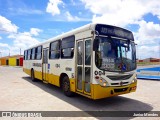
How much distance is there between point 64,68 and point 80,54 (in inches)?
65.8

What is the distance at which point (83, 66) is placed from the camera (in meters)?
7.62

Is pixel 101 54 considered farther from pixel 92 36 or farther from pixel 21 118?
pixel 21 118

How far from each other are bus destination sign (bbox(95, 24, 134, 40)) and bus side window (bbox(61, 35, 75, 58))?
182cm

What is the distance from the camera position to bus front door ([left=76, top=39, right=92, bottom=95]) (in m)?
7.25

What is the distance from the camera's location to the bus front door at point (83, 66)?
7.25 meters

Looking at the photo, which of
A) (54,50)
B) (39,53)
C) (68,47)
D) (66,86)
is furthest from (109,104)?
(39,53)

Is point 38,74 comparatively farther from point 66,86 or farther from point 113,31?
point 113,31

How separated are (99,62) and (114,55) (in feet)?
2.53

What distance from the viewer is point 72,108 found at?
7.14 metres

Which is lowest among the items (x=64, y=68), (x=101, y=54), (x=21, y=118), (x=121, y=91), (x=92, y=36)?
(x=21, y=118)

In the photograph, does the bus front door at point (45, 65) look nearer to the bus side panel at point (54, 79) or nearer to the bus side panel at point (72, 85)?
the bus side panel at point (54, 79)

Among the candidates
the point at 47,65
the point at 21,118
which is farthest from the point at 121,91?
the point at 47,65

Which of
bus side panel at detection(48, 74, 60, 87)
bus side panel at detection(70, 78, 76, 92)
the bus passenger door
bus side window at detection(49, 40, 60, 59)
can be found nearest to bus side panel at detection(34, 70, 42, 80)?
the bus passenger door

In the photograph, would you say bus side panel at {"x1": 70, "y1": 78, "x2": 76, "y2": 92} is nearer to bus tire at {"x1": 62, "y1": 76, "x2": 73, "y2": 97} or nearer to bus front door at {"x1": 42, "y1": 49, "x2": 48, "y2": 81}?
bus tire at {"x1": 62, "y1": 76, "x2": 73, "y2": 97}
